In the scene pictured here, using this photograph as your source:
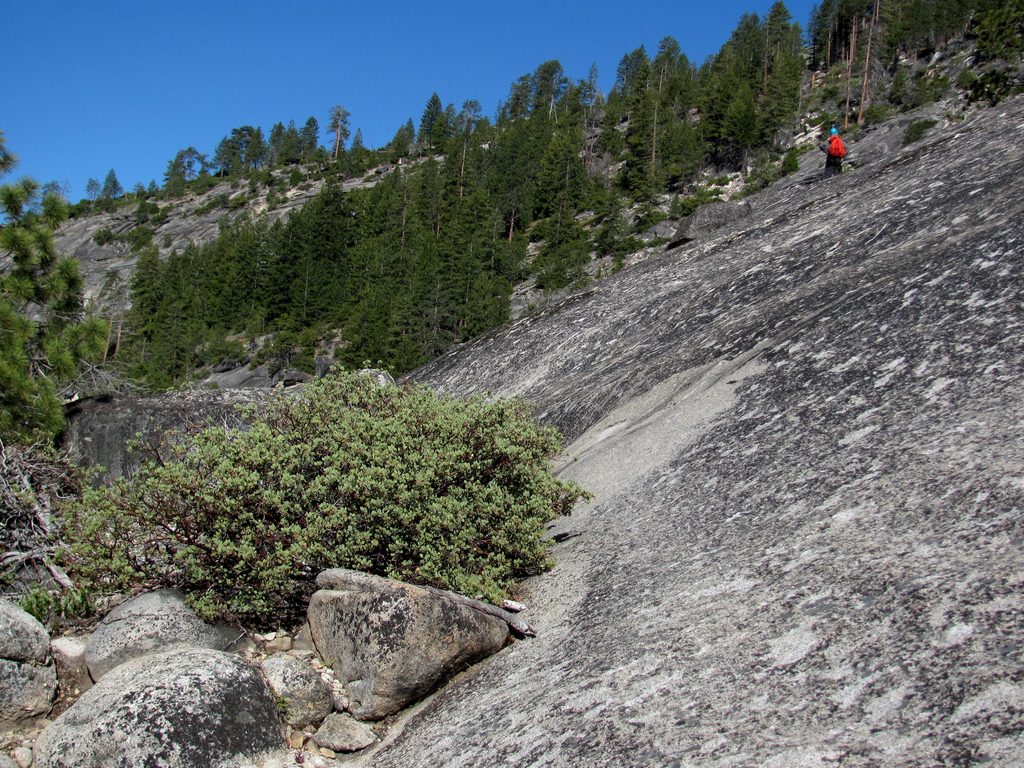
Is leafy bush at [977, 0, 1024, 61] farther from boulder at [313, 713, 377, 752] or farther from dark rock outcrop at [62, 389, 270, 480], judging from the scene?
boulder at [313, 713, 377, 752]

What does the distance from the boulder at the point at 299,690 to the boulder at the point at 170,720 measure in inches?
6.2

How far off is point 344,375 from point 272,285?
261 feet

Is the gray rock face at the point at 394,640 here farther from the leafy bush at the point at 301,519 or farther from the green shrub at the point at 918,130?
the green shrub at the point at 918,130

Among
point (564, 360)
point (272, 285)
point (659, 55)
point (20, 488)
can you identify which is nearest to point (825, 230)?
point (564, 360)

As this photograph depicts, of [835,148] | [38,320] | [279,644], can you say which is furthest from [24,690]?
[835,148]

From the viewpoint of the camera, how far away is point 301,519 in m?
6.02

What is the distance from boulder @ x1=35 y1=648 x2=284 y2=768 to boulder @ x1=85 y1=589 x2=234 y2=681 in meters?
0.49

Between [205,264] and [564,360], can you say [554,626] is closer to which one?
[564,360]

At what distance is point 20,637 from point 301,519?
1940 mm

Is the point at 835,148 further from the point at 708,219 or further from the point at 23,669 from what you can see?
the point at 23,669

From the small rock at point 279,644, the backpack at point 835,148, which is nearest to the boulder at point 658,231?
the backpack at point 835,148

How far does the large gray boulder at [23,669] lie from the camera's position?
474 centimetres

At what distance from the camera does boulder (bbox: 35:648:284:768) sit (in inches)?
160

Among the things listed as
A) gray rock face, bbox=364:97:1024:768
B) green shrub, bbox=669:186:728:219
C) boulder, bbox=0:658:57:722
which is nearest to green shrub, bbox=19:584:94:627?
boulder, bbox=0:658:57:722
